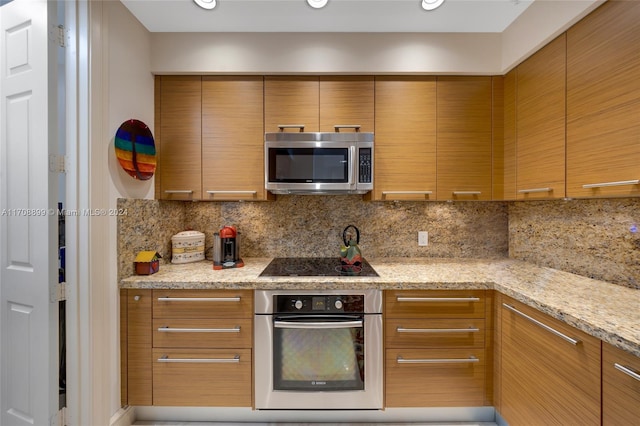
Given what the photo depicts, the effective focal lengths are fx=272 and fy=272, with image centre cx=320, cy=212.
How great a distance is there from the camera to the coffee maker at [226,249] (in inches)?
75.4

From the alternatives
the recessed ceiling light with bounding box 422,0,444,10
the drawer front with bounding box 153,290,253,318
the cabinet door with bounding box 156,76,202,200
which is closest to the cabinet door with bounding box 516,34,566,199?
the recessed ceiling light with bounding box 422,0,444,10

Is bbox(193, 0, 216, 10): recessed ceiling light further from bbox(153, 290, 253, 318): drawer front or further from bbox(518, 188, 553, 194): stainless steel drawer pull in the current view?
bbox(518, 188, 553, 194): stainless steel drawer pull

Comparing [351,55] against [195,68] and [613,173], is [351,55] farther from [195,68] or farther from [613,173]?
[613,173]

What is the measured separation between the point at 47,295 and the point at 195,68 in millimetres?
1618

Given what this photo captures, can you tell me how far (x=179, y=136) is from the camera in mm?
1990

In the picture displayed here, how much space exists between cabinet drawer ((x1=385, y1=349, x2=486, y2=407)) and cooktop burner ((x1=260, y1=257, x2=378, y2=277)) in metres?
0.51

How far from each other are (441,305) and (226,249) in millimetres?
1464

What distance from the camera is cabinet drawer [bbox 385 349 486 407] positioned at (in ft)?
5.32

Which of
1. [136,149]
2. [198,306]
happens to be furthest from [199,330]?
[136,149]

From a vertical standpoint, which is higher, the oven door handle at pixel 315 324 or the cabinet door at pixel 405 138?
the cabinet door at pixel 405 138

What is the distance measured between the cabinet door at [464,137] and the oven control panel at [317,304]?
3.36 ft

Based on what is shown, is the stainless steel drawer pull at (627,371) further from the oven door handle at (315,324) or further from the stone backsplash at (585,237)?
the oven door handle at (315,324)

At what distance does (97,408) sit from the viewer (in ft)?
4.79

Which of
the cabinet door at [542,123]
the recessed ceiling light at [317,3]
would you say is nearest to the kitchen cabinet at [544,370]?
the cabinet door at [542,123]
